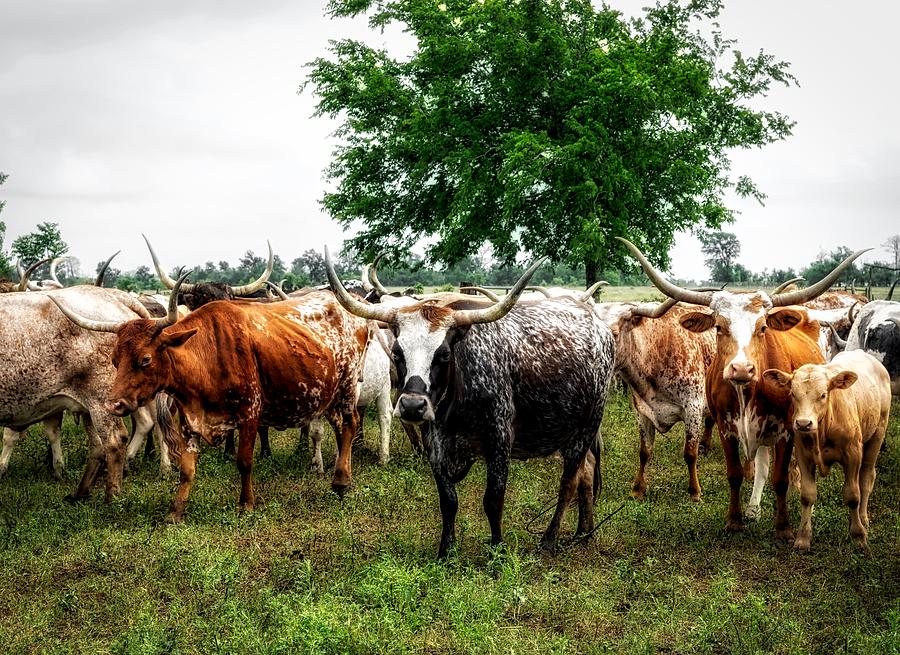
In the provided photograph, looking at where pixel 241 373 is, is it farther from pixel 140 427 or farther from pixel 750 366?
pixel 750 366

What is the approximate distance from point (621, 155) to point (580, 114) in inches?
66.4

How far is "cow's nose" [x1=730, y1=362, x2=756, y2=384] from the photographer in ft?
20.3

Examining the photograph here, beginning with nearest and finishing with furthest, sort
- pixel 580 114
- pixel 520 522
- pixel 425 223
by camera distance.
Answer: pixel 520 522 → pixel 580 114 → pixel 425 223

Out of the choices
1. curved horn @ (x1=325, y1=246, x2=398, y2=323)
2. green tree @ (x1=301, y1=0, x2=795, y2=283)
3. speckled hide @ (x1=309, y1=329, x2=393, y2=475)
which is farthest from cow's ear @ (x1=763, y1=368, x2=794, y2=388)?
green tree @ (x1=301, y1=0, x2=795, y2=283)

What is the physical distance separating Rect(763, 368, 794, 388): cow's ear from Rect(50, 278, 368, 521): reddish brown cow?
4334mm

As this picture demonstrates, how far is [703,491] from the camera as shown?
28.6 ft

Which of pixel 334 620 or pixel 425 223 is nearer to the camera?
pixel 334 620

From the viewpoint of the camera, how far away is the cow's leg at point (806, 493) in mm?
6559

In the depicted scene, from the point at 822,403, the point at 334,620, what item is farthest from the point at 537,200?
the point at 334,620

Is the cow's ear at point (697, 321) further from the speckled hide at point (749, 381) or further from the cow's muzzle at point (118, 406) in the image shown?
the cow's muzzle at point (118, 406)

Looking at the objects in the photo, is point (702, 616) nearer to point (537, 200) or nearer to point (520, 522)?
point (520, 522)

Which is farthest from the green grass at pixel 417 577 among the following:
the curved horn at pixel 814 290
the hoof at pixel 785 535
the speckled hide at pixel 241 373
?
the curved horn at pixel 814 290

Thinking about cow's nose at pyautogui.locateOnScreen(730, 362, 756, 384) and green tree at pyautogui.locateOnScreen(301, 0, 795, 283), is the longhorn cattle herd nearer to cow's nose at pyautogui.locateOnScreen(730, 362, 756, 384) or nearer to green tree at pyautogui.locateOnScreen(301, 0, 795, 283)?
cow's nose at pyautogui.locateOnScreen(730, 362, 756, 384)

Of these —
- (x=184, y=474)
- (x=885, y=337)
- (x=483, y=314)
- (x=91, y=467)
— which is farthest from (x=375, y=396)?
(x=885, y=337)
